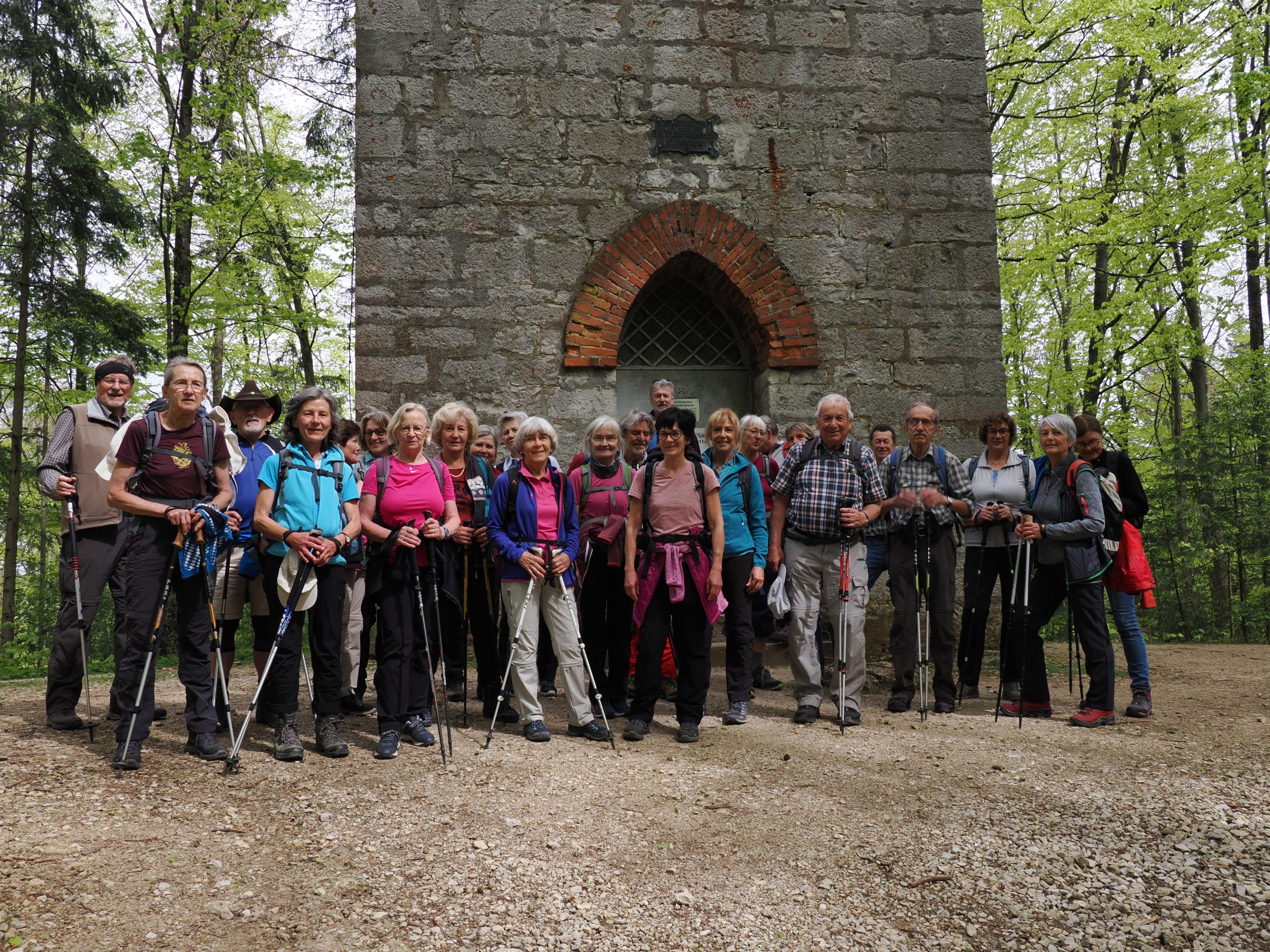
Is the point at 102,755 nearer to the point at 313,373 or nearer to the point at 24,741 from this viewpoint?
the point at 24,741

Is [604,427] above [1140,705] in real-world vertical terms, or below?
above

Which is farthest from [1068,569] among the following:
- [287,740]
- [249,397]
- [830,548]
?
[249,397]

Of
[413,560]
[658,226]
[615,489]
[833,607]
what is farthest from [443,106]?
[833,607]

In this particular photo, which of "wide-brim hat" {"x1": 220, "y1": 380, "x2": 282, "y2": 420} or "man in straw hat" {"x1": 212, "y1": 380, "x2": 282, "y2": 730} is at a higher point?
"wide-brim hat" {"x1": 220, "y1": 380, "x2": 282, "y2": 420}

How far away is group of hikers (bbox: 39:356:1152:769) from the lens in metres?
4.11

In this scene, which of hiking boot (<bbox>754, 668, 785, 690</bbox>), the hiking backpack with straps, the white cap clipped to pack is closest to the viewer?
the hiking backpack with straps

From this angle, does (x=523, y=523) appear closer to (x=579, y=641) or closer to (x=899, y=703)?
(x=579, y=641)

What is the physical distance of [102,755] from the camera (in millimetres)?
4078

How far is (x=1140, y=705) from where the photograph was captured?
5.30 meters

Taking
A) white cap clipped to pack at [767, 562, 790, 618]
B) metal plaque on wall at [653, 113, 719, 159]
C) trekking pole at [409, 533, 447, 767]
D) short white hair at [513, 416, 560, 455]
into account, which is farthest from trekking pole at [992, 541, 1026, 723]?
metal plaque on wall at [653, 113, 719, 159]

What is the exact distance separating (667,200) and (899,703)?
14.3 feet

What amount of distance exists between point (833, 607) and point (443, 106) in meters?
5.03

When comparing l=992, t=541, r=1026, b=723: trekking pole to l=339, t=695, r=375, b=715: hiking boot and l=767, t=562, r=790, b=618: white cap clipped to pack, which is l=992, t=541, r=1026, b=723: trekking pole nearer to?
l=767, t=562, r=790, b=618: white cap clipped to pack

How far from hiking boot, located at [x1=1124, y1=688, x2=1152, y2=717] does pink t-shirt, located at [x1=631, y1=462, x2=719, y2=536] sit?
2.97 m
